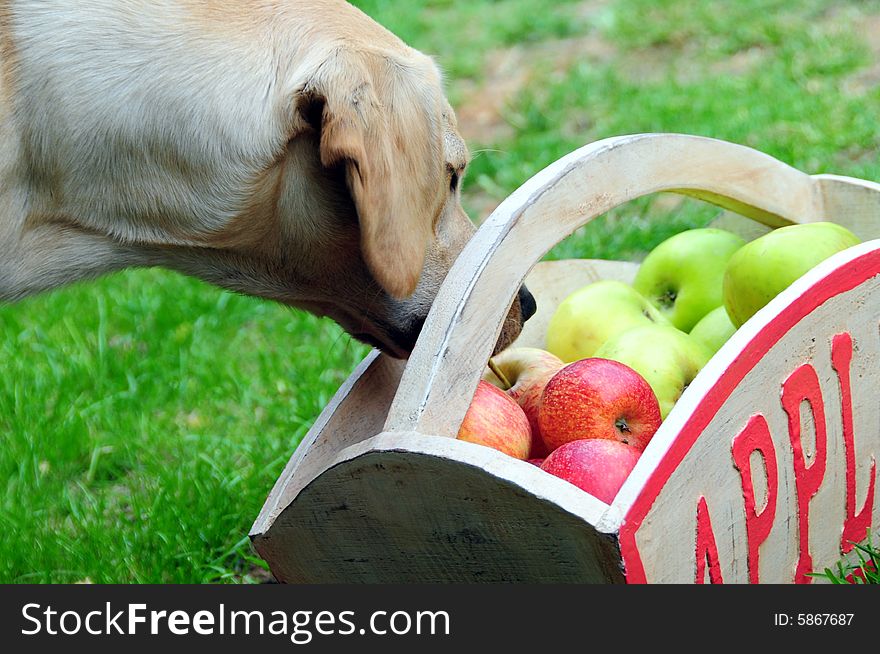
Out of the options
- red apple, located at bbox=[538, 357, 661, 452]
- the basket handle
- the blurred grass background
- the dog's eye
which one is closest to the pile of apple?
red apple, located at bbox=[538, 357, 661, 452]

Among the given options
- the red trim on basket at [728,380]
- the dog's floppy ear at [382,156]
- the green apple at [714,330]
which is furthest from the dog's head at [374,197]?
the red trim on basket at [728,380]

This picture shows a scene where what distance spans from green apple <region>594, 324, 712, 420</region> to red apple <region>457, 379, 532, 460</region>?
1.01 feet

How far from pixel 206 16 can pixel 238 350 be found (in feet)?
5.81

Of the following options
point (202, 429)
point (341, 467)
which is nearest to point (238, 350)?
point (202, 429)

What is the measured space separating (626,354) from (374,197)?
663 millimetres

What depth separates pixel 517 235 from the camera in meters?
2.00

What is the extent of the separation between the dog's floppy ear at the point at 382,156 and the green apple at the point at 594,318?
552 mm

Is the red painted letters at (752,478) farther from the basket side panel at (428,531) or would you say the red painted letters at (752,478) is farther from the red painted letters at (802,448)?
the basket side panel at (428,531)

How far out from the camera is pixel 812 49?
5070 mm

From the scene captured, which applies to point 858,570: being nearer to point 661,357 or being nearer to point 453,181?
point 661,357

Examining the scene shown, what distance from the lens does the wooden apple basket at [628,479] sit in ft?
5.31

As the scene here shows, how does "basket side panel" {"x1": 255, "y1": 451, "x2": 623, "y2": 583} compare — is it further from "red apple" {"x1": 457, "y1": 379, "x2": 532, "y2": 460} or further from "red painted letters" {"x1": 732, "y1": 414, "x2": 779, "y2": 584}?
"red painted letters" {"x1": 732, "y1": 414, "x2": 779, "y2": 584}

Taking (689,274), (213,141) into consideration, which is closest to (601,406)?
(689,274)

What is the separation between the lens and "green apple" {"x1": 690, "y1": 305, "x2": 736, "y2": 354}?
249cm
